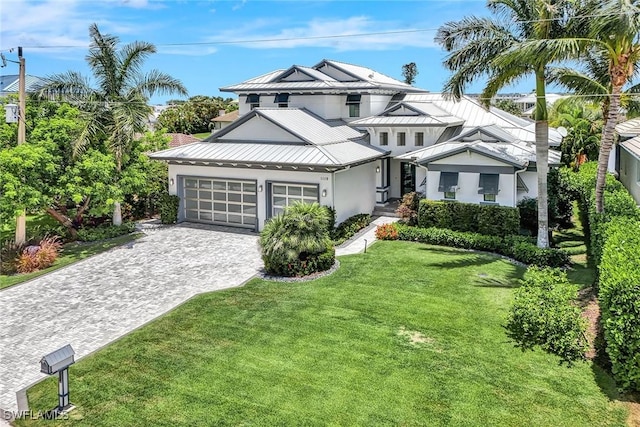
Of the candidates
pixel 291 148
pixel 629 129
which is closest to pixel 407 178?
pixel 291 148

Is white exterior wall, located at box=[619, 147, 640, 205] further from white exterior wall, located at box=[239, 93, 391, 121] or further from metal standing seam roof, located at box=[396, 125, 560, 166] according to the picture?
white exterior wall, located at box=[239, 93, 391, 121]

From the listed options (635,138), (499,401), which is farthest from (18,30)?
(635,138)

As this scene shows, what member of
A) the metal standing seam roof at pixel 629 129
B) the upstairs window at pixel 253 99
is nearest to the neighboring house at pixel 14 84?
the upstairs window at pixel 253 99

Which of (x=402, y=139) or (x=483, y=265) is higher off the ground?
(x=402, y=139)

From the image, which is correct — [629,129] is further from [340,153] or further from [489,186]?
[340,153]

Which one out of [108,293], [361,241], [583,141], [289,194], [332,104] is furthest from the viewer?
[583,141]

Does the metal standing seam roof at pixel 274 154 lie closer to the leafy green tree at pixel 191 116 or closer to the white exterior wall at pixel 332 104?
the white exterior wall at pixel 332 104

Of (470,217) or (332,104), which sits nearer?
(470,217)

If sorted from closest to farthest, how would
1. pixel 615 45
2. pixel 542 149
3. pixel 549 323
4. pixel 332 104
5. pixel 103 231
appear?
pixel 549 323, pixel 615 45, pixel 542 149, pixel 103 231, pixel 332 104
